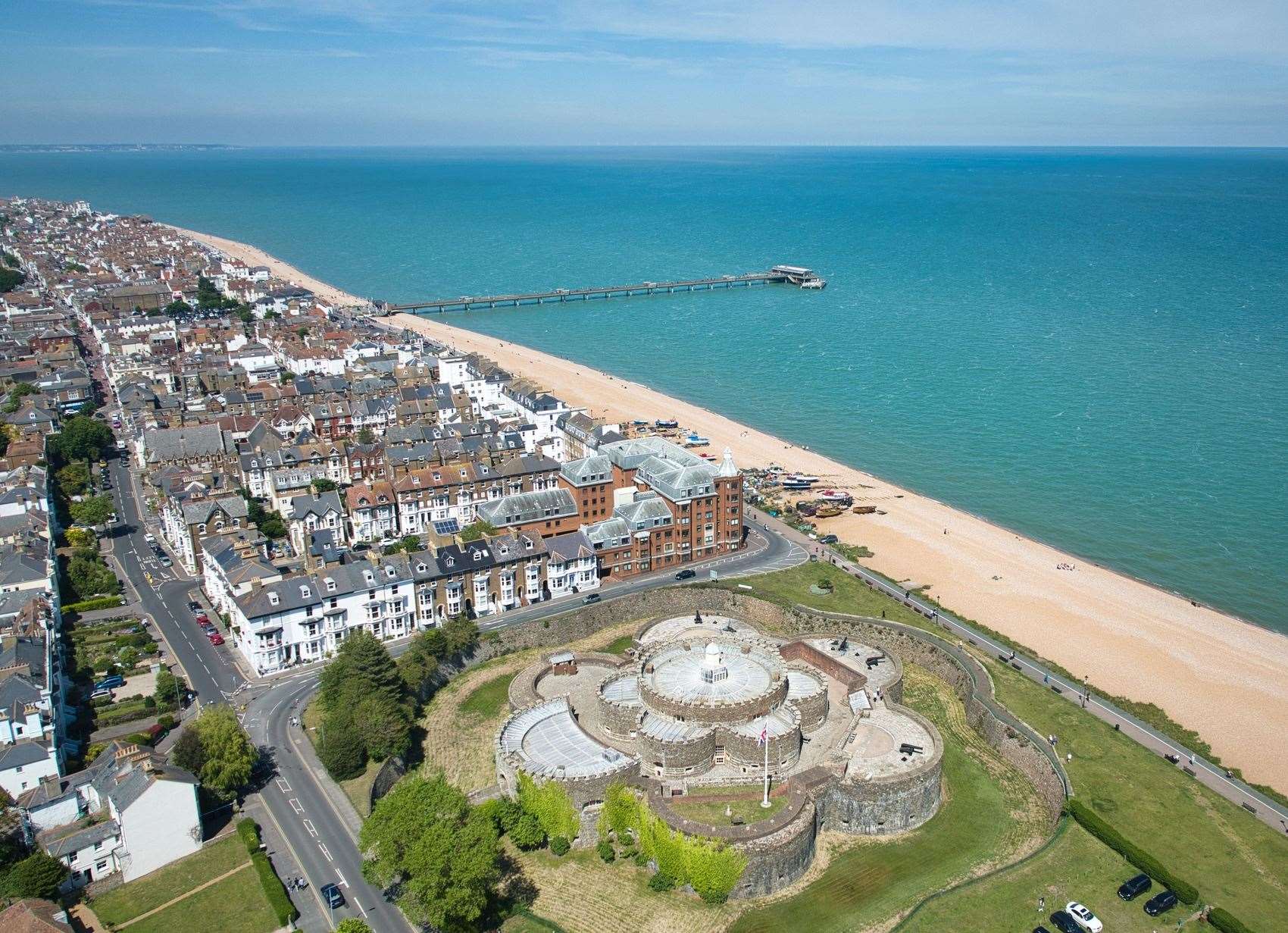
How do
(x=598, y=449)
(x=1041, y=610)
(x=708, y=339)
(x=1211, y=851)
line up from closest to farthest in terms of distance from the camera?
(x=1211, y=851)
(x=1041, y=610)
(x=598, y=449)
(x=708, y=339)

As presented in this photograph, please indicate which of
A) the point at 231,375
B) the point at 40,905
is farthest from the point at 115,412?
the point at 40,905

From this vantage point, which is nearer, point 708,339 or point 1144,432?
point 1144,432

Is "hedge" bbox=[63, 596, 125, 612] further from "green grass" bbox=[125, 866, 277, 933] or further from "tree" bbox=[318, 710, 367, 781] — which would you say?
"green grass" bbox=[125, 866, 277, 933]

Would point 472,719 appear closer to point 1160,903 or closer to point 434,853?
point 434,853

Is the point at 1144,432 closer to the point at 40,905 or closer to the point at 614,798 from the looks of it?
the point at 614,798

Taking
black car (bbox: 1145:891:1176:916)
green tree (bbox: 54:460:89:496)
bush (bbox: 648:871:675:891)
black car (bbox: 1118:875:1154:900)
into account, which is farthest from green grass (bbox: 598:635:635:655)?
green tree (bbox: 54:460:89:496)

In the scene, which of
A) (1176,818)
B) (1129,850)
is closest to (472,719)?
(1129,850)

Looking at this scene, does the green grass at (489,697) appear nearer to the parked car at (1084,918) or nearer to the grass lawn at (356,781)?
the grass lawn at (356,781)

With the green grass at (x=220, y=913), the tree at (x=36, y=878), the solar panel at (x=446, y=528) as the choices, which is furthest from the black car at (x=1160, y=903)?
the solar panel at (x=446, y=528)
